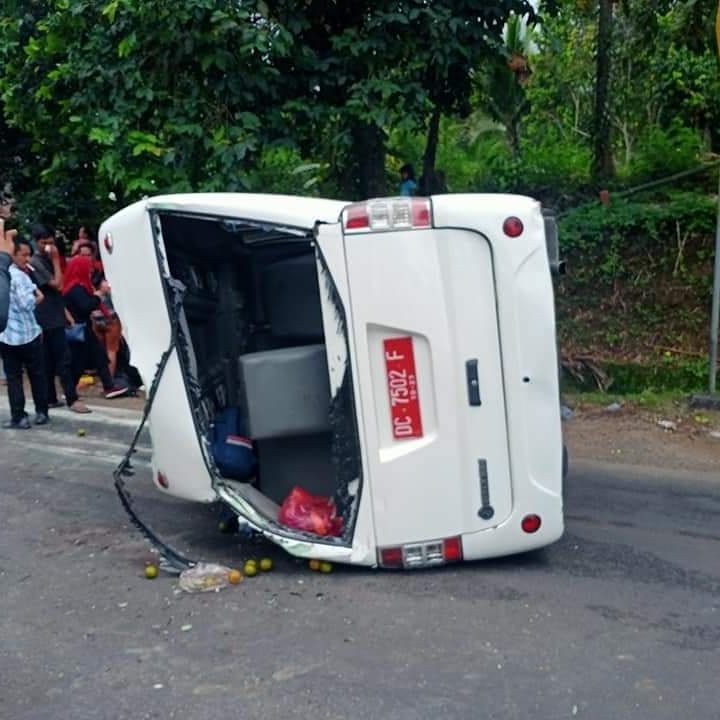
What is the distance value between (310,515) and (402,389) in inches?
34.9

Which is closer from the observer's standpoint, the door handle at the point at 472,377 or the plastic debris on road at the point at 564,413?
the door handle at the point at 472,377

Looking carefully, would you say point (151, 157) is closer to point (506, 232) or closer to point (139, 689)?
point (506, 232)

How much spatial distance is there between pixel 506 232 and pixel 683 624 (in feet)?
6.37

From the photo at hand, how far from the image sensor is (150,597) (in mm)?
5113

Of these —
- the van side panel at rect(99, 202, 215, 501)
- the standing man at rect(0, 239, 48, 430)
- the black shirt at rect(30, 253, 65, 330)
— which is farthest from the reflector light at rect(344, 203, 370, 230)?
the black shirt at rect(30, 253, 65, 330)

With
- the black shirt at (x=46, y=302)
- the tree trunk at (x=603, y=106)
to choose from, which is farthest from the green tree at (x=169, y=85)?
the tree trunk at (x=603, y=106)

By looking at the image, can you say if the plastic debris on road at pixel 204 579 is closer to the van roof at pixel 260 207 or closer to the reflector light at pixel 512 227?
the van roof at pixel 260 207

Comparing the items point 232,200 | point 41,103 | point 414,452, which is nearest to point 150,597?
point 414,452

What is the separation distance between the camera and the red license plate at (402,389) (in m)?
4.98

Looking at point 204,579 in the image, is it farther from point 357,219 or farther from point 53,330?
point 53,330

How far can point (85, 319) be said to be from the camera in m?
10.6

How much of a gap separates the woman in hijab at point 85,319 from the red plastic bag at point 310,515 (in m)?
5.60

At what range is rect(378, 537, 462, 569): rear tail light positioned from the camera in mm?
5109

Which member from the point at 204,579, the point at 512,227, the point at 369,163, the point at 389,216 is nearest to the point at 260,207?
the point at 389,216
